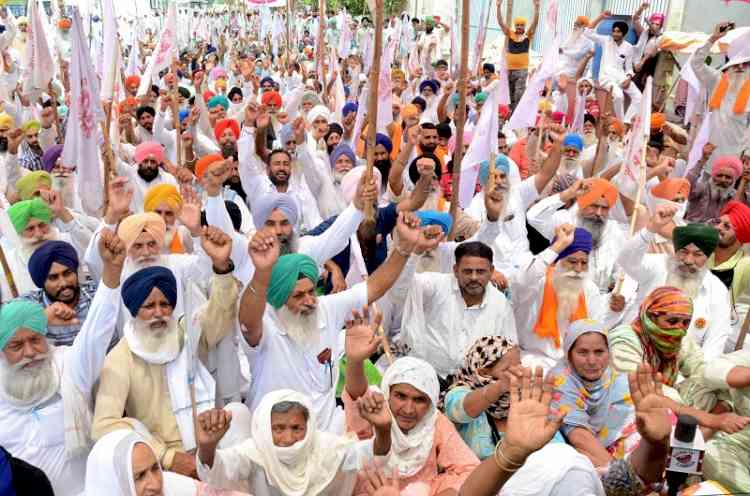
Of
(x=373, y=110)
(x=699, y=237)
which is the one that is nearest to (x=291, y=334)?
(x=373, y=110)

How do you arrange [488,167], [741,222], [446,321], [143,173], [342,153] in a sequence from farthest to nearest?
[342,153], [143,173], [488,167], [741,222], [446,321]

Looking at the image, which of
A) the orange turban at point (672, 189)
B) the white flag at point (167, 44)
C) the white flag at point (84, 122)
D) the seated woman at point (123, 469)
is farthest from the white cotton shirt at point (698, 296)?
the white flag at point (167, 44)

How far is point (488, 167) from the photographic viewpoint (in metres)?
4.89

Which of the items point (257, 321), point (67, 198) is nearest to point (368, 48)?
point (67, 198)

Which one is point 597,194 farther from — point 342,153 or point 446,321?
point 342,153

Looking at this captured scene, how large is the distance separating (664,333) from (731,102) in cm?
487

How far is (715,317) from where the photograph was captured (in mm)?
3631

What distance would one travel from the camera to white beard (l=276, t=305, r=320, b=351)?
2.93 meters

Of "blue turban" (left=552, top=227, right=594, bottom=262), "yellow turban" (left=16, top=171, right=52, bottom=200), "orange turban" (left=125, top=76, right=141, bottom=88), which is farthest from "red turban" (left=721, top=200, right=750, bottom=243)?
"orange turban" (left=125, top=76, right=141, bottom=88)

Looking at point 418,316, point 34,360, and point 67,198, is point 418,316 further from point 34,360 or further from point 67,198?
point 67,198

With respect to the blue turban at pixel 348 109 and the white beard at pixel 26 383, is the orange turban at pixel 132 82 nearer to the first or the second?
the blue turban at pixel 348 109

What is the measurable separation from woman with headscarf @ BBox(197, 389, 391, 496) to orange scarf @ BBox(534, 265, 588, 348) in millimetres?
1690

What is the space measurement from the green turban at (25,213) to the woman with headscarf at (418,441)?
234 cm

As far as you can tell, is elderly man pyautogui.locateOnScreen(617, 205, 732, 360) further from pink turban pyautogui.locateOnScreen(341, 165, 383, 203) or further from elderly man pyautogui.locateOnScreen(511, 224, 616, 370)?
pink turban pyautogui.locateOnScreen(341, 165, 383, 203)
